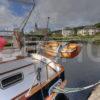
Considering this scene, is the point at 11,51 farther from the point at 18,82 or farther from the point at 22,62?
the point at 18,82

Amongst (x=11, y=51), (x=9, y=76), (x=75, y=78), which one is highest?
(x=11, y=51)

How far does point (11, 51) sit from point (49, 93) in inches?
68.0

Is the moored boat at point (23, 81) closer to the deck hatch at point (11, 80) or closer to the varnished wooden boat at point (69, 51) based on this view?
the deck hatch at point (11, 80)

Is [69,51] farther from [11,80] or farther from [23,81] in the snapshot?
[11,80]

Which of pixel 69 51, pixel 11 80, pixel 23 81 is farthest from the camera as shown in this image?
pixel 69 51

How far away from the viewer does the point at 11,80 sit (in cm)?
502

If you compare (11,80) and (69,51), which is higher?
(11,80)

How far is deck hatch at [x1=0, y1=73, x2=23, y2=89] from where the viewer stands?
4764mm

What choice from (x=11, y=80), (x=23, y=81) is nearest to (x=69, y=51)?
(x=23, y=81)

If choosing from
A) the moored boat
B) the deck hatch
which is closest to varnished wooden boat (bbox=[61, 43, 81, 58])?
the moored boat

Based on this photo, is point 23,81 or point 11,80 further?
point 23,81

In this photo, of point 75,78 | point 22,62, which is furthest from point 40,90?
point 75,78

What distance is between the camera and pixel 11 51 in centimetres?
638

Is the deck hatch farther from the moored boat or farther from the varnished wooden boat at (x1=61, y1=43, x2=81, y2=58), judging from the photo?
the varnished wooden boat at (x1=61, y1=43, x2=81, y2=58)
